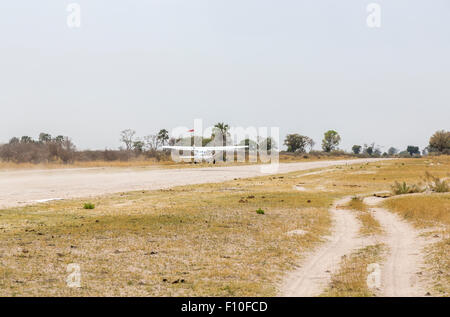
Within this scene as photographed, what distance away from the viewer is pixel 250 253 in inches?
479

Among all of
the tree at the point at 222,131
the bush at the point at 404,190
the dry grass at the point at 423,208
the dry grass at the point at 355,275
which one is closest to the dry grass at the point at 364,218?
the dry grass at the point at 423,208

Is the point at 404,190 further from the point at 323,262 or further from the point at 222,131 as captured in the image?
the point at 222,131

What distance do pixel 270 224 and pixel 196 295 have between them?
885 cm

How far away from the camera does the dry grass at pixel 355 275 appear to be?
858 centimetres

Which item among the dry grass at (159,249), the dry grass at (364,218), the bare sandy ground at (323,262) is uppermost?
the dry grass at (159,249)

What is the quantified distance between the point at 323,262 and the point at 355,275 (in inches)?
64.4

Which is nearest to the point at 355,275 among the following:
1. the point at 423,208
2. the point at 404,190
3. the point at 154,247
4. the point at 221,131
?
the point at 154,247

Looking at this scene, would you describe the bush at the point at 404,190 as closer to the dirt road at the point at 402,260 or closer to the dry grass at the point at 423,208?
the dry grass at the point at 423,208

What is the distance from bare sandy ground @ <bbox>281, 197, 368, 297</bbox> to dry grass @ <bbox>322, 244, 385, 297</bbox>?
165 mm

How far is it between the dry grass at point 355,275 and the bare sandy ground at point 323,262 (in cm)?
16

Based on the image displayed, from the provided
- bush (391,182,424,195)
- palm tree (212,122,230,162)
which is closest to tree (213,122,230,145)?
palm tree (212,122,230,162)

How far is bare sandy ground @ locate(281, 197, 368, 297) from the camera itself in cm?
896

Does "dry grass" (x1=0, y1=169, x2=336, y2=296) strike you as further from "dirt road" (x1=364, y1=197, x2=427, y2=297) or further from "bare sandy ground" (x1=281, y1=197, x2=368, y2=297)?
"dirt road" (x1=364, y1=197, x2=427, y2=297)
